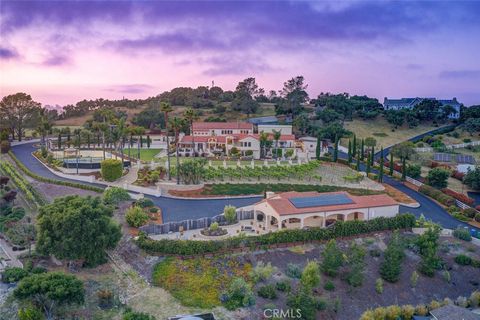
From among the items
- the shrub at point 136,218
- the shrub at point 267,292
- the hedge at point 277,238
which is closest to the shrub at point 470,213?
the hedge at point 277,238

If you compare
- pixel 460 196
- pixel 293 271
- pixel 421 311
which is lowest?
pixel 421 311

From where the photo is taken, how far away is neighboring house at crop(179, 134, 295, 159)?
75688 millimetres

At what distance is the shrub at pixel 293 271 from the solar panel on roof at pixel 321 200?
808cm

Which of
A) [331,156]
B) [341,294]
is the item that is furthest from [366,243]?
[331,156]

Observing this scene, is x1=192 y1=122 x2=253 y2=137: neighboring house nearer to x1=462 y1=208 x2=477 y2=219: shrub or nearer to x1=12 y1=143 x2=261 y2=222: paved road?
x1=12 y1=143 x2=261 y2=222: paved road

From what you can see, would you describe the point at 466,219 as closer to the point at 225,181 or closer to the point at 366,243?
the point at 366,243

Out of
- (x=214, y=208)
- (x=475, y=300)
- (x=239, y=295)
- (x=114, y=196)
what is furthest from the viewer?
(x=214, y=208)

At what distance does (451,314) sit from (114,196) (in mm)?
32059

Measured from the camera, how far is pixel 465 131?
96.7 meters

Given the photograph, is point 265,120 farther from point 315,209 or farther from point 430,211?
point 315,209

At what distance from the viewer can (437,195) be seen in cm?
5344

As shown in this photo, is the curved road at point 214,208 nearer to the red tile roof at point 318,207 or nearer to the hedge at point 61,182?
the hedge at point 61,182

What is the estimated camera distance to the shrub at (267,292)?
30.3 m

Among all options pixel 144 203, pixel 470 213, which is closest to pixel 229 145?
pixel 144 203
